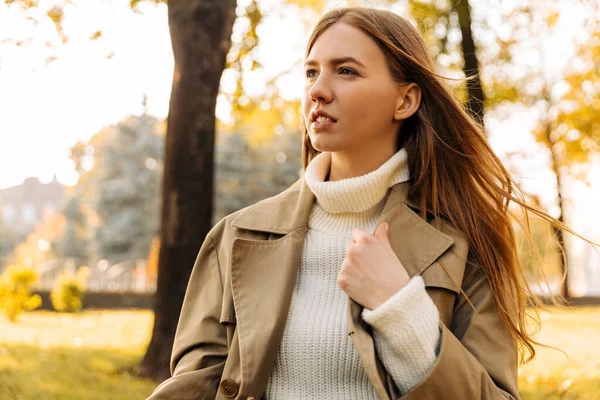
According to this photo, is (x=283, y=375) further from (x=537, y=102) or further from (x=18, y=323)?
(x=537, y=102)

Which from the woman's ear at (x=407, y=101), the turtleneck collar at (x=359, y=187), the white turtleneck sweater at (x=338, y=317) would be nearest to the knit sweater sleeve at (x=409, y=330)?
the white turtleneck sweater at (x=338, y=317)

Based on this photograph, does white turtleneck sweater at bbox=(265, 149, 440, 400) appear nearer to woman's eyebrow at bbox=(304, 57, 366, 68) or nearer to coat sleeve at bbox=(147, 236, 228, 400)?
coat sleeve at bbox=(147, 236, 228, 400)

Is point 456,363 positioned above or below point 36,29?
below

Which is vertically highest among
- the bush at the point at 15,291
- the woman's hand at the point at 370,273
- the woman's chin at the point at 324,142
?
the woman's chin at the point at 324,142

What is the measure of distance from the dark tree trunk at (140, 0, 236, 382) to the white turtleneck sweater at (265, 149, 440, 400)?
406cm

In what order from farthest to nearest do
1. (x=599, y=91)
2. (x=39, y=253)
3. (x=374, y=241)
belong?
(x=39, y=253), (x=599, y=91), (x=374, y=241)

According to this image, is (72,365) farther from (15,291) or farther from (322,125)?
(15,291)

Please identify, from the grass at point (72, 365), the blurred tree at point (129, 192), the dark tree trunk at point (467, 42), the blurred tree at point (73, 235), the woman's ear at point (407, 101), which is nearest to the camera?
the woman's ear at point (407, 101)

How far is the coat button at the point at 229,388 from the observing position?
7.91 ft

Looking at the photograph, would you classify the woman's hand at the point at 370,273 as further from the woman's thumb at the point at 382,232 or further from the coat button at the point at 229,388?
the coat button at the point at 229,388

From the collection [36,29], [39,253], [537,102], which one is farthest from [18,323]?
[39,253]

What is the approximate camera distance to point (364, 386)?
2375 millimetres

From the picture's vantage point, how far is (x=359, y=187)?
2.59m

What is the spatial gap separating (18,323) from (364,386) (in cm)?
1182
